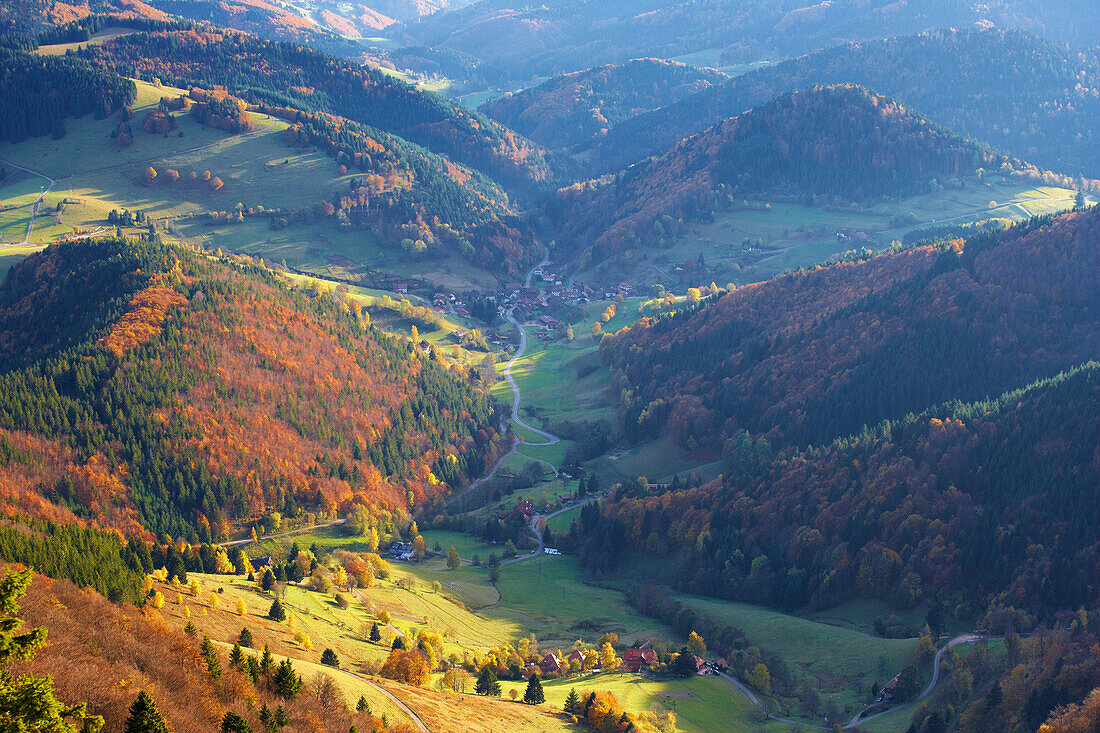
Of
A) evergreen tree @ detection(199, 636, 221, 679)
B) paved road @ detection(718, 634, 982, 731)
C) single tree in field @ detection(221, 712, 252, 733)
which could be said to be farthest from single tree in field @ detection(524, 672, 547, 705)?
single tree in field @ detection(221, 712, 252, 733)

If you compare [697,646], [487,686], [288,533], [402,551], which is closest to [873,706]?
[697,646]

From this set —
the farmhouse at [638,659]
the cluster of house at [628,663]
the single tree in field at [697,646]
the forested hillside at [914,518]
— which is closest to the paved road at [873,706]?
the cluster of house at [628,663]

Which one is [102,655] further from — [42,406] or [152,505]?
[42,406]

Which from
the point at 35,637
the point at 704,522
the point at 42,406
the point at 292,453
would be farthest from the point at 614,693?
the point at 42,406

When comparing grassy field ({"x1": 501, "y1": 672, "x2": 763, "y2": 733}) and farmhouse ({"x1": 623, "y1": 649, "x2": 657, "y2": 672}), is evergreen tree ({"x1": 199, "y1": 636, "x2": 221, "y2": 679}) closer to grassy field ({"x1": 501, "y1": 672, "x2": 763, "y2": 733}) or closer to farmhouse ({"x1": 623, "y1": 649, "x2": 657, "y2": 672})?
grassy field ({"x1": 501, "y1": 672, "x2": 763, "y2": 733})

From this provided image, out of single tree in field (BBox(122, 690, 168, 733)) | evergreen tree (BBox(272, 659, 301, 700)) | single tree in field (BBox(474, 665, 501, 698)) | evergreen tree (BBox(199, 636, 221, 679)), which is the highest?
single tree in field (BBox(122, 690, 168, 733))
